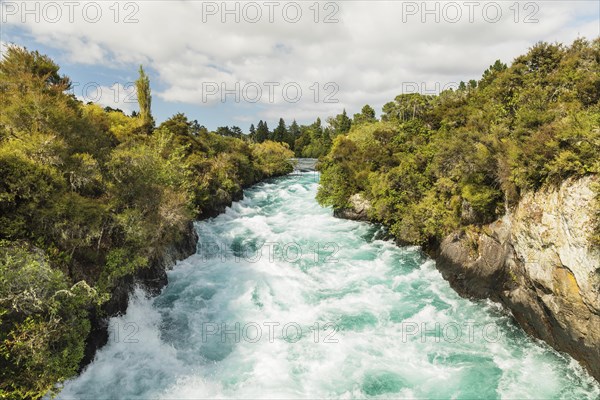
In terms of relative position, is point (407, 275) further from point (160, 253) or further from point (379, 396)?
point (160, 253)

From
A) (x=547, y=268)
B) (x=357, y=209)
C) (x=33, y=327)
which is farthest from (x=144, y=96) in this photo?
(x=547, y=268)

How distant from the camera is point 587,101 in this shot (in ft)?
48.9

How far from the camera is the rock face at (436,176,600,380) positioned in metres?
10.0

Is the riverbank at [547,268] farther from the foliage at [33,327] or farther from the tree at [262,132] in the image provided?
the tree at [262,132]

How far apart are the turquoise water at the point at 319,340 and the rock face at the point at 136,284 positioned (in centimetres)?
38

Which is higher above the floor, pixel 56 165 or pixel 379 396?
pixel 56 165

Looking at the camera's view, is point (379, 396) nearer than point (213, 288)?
Yes

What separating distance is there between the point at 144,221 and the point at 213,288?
615 centimetres

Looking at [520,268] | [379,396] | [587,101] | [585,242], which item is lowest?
[379,396]

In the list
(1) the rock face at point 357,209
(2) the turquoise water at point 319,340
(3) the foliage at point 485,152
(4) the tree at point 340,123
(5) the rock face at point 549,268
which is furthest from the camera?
(4) the tree at point 340,123

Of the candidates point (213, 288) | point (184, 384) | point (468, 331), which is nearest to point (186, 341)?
point (184, 384)

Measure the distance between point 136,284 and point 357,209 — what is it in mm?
18968

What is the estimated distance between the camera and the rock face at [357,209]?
28.3 m

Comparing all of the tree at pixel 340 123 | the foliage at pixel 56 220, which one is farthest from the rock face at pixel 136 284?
the tree at pixel 340 123
